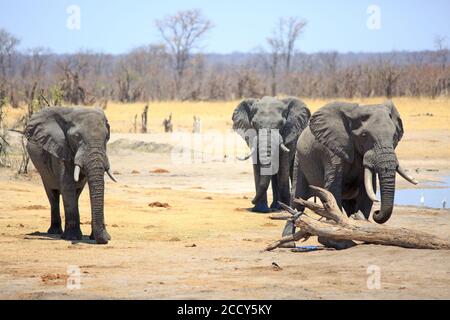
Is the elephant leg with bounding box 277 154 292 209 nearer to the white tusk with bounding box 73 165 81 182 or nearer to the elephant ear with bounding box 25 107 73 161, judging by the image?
the elephant ear with bounding box 25 107 73 161

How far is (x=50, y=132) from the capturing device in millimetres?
12977

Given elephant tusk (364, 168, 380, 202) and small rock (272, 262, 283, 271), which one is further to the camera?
elephant tusk (364, 168, 380, 202)

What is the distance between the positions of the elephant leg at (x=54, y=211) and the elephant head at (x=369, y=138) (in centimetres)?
365

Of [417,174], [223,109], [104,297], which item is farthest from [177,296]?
[223,109]

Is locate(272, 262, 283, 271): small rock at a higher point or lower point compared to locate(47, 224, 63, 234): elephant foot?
higher

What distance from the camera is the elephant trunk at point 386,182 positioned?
10.8 metres

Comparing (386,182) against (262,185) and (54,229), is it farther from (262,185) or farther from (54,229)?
(262,185)

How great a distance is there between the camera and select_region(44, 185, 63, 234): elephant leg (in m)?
13.5

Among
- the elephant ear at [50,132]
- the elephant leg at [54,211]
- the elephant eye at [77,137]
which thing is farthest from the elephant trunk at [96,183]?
the elephant leg at [54,211]

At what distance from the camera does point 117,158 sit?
26.9m

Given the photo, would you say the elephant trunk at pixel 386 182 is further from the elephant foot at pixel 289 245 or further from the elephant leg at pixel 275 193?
the elephant leg at pixel 275 193

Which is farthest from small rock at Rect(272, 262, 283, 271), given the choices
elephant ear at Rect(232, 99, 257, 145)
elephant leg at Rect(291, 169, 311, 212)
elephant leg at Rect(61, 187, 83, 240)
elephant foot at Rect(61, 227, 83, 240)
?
elephant ear at Rect(232, 99, 257, 145)

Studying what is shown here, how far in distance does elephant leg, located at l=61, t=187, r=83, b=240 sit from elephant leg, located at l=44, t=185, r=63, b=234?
60 centimetres

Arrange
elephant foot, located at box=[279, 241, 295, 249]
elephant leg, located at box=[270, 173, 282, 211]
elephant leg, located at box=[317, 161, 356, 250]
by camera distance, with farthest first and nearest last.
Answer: elephant leg, located at box=[270, 173, 282, 211]
elephant foot, located at box=[279, 241, 295, 249]
elephant leg, located at box=[317, 161, 356, 250]
